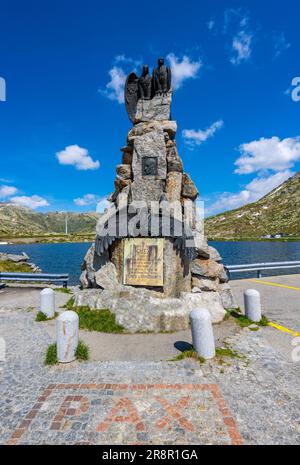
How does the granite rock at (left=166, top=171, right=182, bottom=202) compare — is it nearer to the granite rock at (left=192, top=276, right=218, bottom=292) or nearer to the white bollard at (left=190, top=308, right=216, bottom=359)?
the granite rock at (left=192, top=276, right=218, bottom=292)

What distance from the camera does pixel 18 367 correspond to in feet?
19.7

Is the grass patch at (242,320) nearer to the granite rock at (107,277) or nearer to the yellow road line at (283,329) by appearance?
the yellow road line at (283,329)

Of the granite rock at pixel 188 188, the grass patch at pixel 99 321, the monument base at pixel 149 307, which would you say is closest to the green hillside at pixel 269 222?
the granite rock at pixel 188 188

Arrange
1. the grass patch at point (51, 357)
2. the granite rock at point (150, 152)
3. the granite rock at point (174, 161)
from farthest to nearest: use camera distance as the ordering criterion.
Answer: the granite rock at point (174, 161) < the granite rock at point (150, 152) < the grass patch at point (51, 357)

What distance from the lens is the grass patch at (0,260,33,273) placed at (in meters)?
24.4

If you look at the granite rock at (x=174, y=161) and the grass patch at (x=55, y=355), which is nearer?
the grass patch at (x=55, y=355)

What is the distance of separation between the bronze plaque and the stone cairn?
0.04 m

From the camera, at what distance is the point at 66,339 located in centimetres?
620

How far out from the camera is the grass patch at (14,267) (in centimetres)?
2438

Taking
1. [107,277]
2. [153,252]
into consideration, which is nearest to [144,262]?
[153,252]

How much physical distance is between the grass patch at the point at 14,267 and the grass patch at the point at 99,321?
18.7m

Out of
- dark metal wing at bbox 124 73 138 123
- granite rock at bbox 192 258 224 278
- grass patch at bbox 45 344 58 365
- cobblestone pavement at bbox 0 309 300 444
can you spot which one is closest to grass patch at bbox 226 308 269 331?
granite rock at bbox 192 258 224 278

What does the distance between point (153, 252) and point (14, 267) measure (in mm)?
21353

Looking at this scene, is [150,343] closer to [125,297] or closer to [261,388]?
[125,297]
